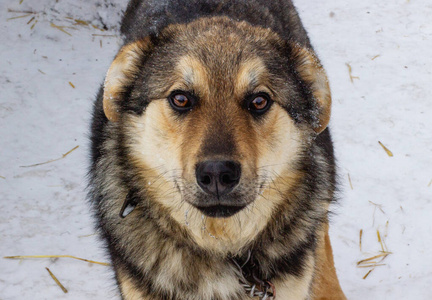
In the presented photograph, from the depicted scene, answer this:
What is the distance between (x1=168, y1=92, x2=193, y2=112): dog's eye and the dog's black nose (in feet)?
1.27

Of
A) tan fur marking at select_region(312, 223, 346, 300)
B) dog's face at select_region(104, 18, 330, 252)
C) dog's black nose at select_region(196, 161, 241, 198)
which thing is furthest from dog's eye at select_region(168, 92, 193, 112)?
tan fur marking at select_region(312, 223, 346, 300)

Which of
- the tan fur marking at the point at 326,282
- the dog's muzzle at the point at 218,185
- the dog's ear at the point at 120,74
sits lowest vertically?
the tan fur marking at the point at 326,282

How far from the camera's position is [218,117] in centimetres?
224

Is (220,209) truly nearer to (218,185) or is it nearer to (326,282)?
(218,185)

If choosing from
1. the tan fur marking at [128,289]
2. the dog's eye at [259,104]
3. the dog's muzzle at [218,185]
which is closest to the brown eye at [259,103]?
the dog's eye at [259,104]

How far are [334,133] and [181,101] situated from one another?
267 cm

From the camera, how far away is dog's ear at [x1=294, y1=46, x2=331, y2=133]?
2561mm

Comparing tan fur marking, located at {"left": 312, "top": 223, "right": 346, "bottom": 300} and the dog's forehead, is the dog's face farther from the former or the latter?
tan fur marking, located at {"left": 312, "top": 223, "right": 346, "bottom": 300}

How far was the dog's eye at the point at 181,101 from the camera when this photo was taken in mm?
2328

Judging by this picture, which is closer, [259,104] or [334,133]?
[259,104]

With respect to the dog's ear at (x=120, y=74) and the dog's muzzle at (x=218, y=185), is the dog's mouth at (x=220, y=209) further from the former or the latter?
the dog's ear at (x=120, y=74)

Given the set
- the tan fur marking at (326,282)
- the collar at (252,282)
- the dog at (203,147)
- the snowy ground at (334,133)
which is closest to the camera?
the dog at (203,147)

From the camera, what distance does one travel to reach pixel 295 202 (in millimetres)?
2600

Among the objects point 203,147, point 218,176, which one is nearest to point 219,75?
point 203,147
